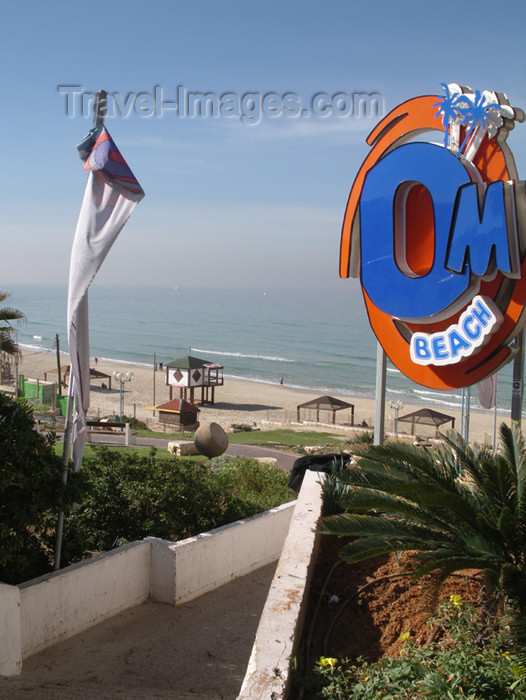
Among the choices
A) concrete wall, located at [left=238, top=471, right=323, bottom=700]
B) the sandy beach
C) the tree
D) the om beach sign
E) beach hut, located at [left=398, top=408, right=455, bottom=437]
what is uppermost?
the om beach sign

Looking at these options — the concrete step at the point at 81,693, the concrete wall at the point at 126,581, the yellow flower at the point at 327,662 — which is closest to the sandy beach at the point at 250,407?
the concrete wall at the point at 126,581

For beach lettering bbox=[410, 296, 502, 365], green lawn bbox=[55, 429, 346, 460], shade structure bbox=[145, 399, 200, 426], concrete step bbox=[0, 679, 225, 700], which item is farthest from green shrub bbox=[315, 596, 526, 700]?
shade structure bbox=[145, 399, 200, 426]

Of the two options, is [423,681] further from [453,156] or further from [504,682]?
[453,156]

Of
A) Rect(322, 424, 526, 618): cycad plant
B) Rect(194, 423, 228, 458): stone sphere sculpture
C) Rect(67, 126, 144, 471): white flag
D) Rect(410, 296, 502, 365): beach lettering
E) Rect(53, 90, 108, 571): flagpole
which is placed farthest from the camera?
Rect(194, 423, 228, 458): stone sphere sculpture

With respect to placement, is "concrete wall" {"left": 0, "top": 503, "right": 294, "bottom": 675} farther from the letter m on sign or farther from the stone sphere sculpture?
the stone sphere sculpture

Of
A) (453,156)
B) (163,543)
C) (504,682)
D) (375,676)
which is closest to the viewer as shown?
(504,682)

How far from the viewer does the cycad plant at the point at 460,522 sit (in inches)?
180

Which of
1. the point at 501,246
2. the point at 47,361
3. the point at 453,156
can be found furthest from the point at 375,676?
the point at 47,361

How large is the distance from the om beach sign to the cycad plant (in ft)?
12.5

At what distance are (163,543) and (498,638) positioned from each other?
4.79 meters

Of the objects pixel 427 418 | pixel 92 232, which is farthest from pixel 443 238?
pixel 427 418

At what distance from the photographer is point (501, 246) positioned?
8.78m

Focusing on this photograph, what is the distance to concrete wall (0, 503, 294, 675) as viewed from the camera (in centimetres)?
652

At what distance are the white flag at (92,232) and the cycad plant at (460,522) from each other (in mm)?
3766
